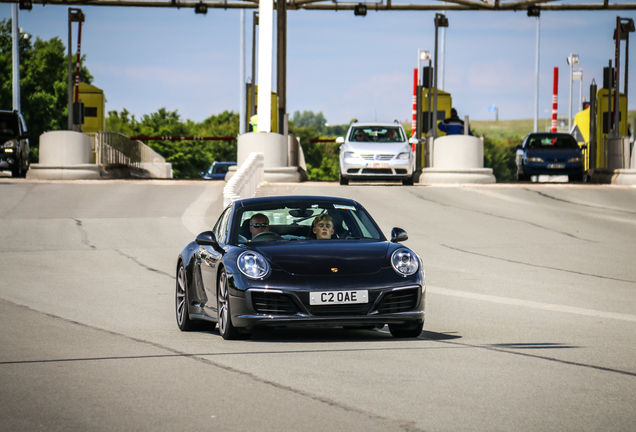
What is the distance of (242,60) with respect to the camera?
61.9 meters

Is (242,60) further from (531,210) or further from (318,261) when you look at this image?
(318,261)

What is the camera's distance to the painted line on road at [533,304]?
10.4 metres

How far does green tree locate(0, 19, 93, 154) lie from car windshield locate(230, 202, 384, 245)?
68713mm

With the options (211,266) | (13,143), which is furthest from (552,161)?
(211,266)

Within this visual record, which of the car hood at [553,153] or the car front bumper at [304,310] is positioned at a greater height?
the car hood at [553,153]

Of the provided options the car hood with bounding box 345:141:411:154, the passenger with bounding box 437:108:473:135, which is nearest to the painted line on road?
the car hood with bounding box 345:141:411:154

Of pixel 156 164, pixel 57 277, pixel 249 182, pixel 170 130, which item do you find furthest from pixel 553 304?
pixel 170 130

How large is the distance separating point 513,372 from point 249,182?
58.3ft

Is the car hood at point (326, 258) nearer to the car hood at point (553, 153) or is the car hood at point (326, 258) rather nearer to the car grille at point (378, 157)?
the car grille at point (378, 157)

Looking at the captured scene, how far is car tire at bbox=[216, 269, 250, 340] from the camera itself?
8336mm

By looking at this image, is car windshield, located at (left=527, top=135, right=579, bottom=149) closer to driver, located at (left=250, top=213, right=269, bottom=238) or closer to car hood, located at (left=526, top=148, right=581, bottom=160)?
car hood, located at (left=526, top=148, right=581, bottom=160)

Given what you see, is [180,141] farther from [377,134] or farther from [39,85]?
[377,134]

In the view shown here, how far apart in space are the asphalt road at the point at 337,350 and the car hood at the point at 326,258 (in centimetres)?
60

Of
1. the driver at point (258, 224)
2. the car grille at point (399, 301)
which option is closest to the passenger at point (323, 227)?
the driver at point (258, 224)
